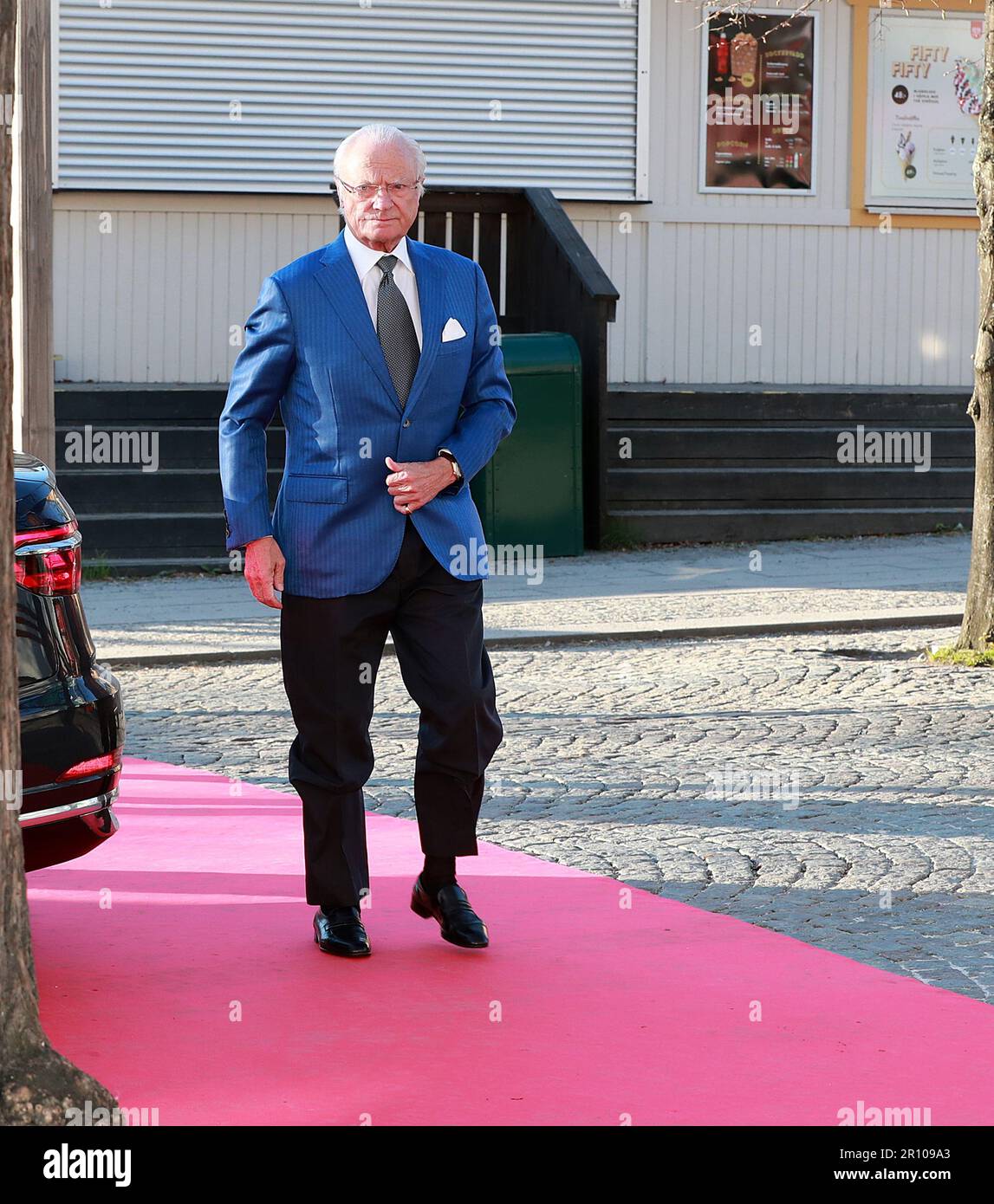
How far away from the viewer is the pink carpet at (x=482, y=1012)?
384cm

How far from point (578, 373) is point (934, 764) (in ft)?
23.8

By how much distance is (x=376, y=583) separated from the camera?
4691mm

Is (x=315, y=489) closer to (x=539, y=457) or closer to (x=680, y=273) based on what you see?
(x=539, y=457)

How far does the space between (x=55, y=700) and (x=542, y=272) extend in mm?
11847

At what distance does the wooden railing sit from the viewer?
14719mm

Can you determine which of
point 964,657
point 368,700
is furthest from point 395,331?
point 964,657

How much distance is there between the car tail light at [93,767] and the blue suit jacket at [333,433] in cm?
60

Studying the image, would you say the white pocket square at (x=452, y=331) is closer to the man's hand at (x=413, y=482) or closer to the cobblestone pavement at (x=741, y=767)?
the man's hand at (x=413, y=482)

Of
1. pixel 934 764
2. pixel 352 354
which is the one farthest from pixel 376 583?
pixel 934 764

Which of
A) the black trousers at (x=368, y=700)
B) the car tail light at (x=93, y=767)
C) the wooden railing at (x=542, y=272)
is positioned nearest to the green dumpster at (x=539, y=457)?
the wooden railing at (x=542, y=272)

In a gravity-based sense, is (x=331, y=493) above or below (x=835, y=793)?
above
